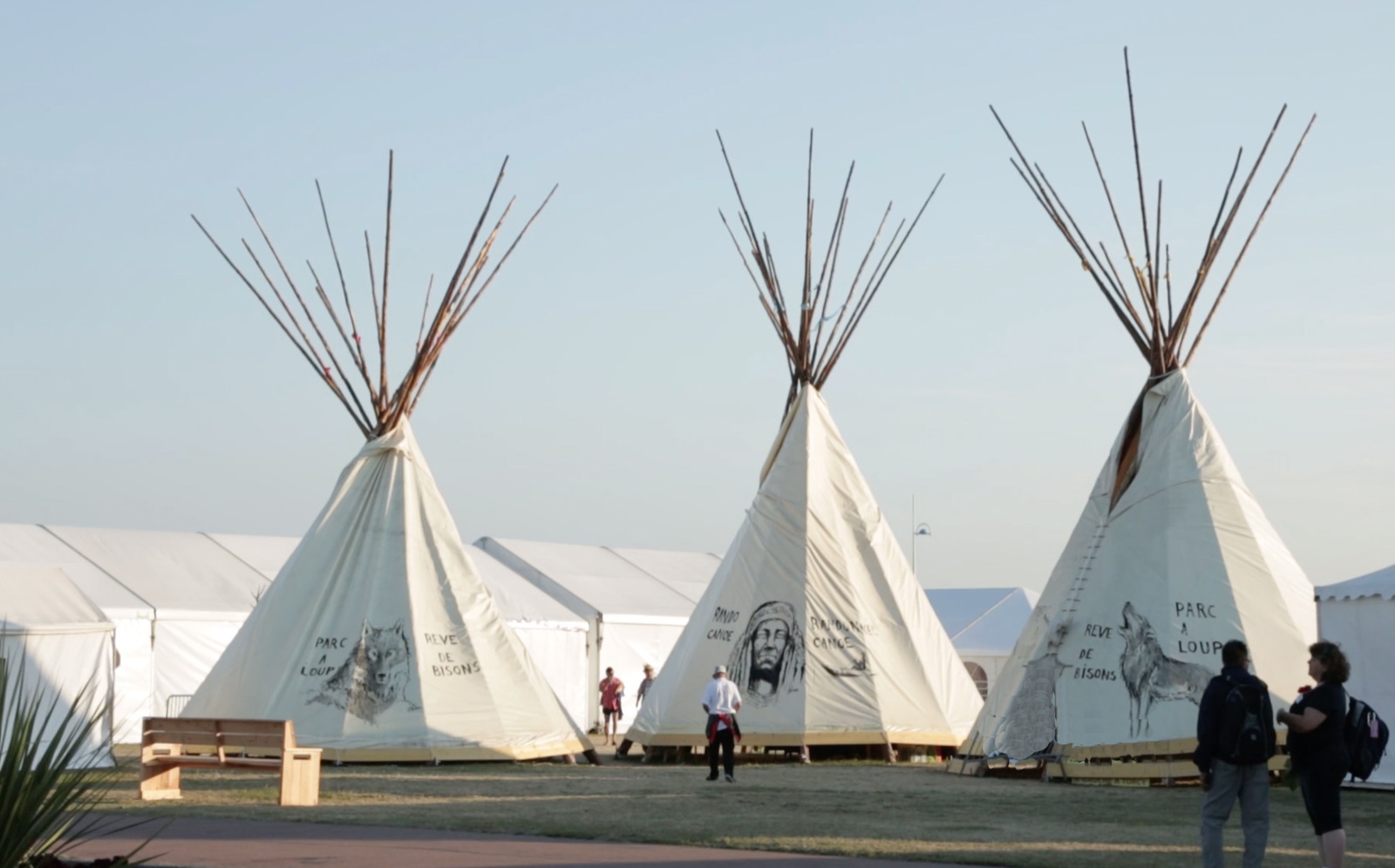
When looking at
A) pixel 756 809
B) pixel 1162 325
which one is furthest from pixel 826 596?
pixel 756 809

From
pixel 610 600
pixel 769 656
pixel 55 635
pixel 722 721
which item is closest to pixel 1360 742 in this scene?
pixel 722 721

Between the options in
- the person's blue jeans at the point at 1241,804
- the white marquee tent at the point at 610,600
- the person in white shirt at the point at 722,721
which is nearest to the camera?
the person's blue jeans at the point at 1241,804

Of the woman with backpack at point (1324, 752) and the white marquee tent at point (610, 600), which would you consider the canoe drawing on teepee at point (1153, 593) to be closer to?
the woman with backpack at point (1324, 752)

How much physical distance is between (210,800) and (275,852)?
12.7 feet

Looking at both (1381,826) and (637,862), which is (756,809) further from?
(1381,826)

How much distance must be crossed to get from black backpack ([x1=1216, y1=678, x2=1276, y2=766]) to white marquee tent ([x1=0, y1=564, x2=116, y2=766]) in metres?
10.9

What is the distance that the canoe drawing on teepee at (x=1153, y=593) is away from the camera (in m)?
15.7

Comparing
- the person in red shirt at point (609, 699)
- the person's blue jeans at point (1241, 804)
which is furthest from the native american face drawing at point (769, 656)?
the person's blue jeans at point (1241, 804)

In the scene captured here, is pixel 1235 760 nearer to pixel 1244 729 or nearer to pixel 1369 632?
pixel 1244 729

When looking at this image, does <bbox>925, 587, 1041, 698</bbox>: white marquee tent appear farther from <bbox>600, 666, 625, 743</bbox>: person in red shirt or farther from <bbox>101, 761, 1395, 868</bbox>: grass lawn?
<bbox>101, 761, 1395, 868</bbox>: grass lawn

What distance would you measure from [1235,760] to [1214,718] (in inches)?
9.3

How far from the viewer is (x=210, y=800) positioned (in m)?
12.7

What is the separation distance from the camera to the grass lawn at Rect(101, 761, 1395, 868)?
9688mm

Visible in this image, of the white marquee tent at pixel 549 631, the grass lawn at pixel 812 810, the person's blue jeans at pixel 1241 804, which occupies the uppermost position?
the white marquee tent at pixel 549 631
